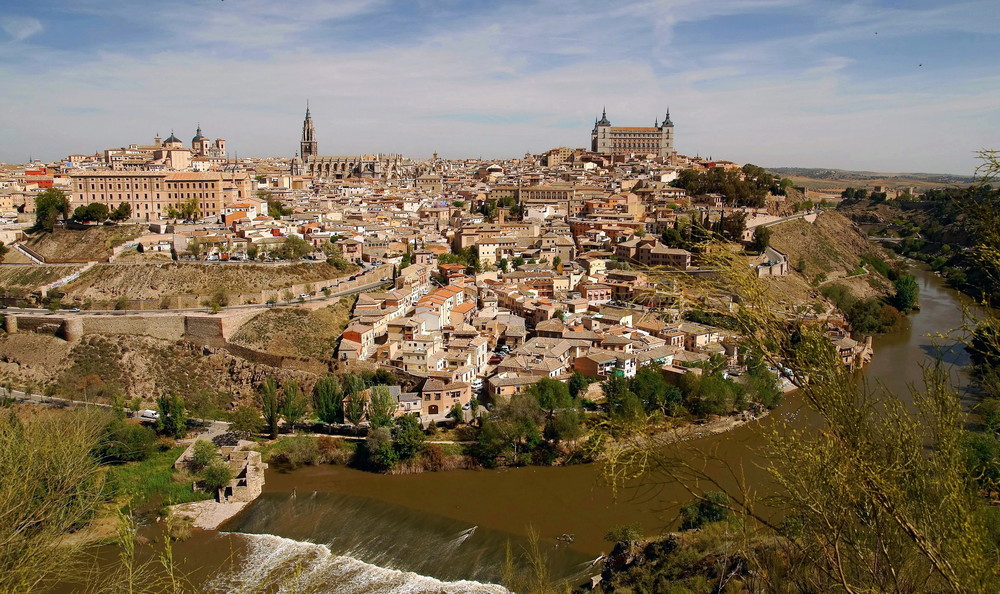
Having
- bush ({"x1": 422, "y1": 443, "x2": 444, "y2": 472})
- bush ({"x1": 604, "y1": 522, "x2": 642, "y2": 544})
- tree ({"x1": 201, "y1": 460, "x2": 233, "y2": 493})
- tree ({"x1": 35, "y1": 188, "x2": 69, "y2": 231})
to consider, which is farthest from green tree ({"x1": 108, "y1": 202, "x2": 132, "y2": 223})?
bush ({"x1": 604, "y1": 522, "x2": 642, "y2": 544})

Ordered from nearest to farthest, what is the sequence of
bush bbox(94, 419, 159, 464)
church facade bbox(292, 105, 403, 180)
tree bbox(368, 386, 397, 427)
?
1. bush bbox(94, 419, 159, 464)
2. tree bbox(368, 386, 397, 427)
3. church facade bbox(292, 105, 403, 180)

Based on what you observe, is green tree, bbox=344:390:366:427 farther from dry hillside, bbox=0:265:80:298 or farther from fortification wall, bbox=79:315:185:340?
dry hillside, bbox=0:265:80:298

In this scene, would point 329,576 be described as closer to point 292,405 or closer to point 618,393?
point 292,405

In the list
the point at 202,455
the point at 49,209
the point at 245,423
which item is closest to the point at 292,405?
the point at 245,423

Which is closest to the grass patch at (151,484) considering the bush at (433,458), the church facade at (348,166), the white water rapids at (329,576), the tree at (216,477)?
the tree at (216,477)

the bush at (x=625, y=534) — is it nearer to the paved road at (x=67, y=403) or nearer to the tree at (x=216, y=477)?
the tree at (x=216, y=477)

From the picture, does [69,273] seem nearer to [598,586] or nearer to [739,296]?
[598,586]

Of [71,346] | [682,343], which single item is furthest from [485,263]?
[71,346]
